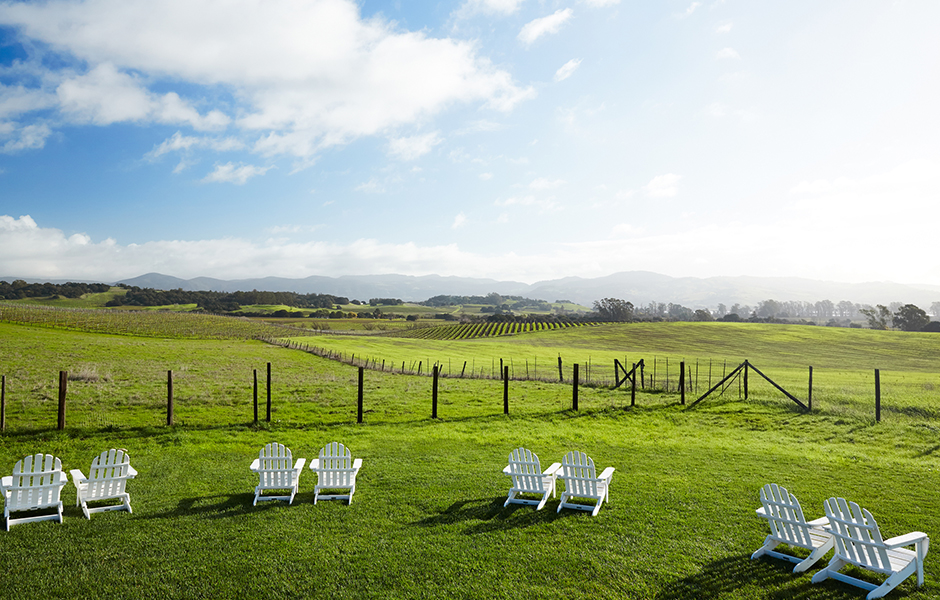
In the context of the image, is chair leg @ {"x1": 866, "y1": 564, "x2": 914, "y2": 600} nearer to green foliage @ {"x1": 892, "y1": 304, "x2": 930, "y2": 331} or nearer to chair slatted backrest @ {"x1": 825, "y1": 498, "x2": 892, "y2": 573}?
chair slatted backrest @ {"x1": 825, "y1": 498, "x2": 892, "y2": 573}

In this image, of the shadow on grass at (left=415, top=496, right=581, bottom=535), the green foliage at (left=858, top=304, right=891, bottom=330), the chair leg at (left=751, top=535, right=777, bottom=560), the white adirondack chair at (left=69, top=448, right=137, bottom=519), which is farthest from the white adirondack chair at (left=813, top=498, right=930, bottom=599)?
the green foliage at (left=858, top=304, right=891, bottom=330)

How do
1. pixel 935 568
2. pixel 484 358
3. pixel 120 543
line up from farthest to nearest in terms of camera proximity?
pixel 484 358
pixel 120 543
pixel 935 568

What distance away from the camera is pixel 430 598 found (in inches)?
255

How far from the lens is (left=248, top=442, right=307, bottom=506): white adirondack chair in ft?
32.8

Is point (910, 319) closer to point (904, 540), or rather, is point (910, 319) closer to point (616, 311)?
point (616, 311)

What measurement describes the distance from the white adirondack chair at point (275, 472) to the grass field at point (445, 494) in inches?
16.1

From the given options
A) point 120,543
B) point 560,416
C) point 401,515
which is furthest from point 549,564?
point 560,416

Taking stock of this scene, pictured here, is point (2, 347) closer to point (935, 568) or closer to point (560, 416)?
point (560, 416)

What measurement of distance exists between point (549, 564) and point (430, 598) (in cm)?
206

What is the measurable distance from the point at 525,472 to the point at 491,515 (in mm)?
1260

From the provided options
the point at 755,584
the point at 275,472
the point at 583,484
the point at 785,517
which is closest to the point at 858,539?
the point at 785,517

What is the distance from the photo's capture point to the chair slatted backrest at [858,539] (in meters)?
6.56

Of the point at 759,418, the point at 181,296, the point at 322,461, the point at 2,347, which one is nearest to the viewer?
the point at 322,461

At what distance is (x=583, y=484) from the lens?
9805 mm
